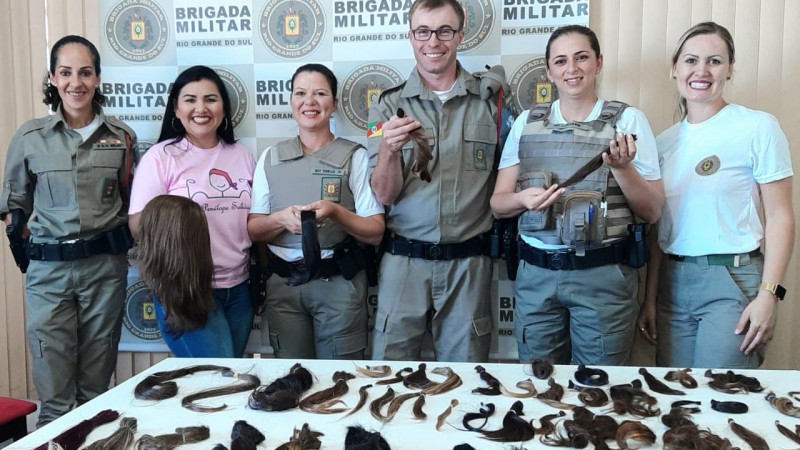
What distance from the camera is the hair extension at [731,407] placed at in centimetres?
161

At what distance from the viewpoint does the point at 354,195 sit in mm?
2766

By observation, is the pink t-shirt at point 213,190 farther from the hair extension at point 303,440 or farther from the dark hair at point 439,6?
the hair extension at point 303,440

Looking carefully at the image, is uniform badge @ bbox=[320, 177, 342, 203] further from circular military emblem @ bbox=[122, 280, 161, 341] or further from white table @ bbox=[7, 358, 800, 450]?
circular military emblem @ bbox=[122, 280, 161, 341]

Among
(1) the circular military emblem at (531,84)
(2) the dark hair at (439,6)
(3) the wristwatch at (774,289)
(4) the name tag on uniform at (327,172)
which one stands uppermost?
(2) the dark hair at (439,6)

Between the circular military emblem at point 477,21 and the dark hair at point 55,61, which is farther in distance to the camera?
the circular military emblem at point 477,21

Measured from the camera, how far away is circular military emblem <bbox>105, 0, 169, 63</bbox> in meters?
3.19

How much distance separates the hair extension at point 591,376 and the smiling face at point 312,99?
1612mm

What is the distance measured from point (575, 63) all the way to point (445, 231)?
2.92 ft

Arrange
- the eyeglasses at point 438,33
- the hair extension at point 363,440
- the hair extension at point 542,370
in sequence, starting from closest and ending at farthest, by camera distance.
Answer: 1. the hair extension at point 363,440
2. the hair extension at point 542,370
3. the eyeglasses at point 438,33

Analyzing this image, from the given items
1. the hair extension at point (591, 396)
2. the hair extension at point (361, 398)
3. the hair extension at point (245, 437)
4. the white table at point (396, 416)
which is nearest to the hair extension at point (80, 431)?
the white table at point (396, 416)

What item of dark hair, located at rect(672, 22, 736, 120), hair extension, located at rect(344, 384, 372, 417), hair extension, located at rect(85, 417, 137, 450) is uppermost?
dark hair, located at rect(672, 22, 736, 120)

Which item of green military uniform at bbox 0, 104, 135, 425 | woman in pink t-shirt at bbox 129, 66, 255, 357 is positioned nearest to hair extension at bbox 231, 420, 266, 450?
woman in pink t-shirt at bbox 129, 66, 255, 357

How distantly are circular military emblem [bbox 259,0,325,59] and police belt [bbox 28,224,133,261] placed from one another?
4.09 ft

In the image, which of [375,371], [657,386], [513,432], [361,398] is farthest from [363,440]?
[657,386]
